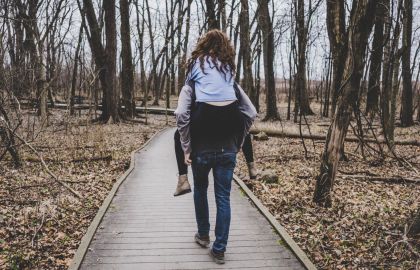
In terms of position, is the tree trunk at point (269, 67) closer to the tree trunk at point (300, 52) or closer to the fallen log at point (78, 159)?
the tree trunk at point (300, 52)

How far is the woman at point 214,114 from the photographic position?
13.6ft

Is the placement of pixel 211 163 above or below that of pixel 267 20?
below

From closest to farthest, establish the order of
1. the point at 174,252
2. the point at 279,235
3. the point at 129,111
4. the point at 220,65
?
the point at 220,65, the point at 174,252, the point at 279,235, the point at 129,111

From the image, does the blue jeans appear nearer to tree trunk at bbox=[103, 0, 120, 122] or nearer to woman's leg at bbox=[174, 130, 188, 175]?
woman's leg at bbox=[174, 130, 188, 175]

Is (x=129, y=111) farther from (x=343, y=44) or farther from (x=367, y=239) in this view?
(x=367, y=239)

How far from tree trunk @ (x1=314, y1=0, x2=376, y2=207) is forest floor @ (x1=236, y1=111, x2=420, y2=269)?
2.27ft

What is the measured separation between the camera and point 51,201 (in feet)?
24.0

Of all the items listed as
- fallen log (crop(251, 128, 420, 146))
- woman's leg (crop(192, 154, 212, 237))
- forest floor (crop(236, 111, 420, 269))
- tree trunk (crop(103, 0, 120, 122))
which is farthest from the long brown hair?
tree trunk (crop(103, 0, 120, 122))

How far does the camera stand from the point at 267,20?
2352 centimetres

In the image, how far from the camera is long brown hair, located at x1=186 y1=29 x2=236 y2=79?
164 inches

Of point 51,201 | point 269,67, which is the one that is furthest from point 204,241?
point 269,67

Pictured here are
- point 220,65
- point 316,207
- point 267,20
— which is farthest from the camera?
point 267,20

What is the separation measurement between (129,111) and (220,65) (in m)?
21.9

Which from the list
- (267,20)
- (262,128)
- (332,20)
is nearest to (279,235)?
(332,20)
